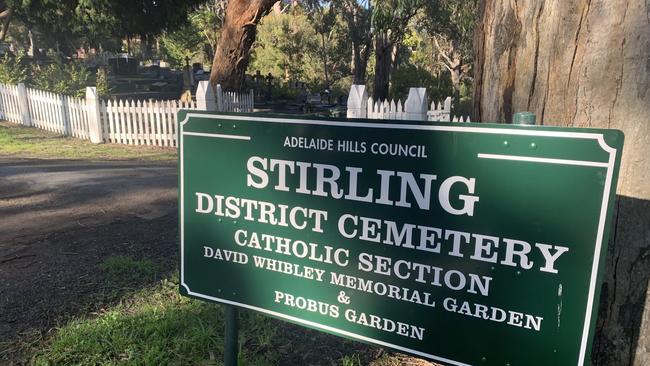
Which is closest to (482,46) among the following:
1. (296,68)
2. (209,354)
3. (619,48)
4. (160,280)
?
(619,48)

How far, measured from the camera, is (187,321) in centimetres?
309

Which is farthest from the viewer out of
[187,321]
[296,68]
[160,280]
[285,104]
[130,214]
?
[296,68]

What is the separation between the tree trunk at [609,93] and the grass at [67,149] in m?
9.51

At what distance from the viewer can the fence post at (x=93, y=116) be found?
11731 mm

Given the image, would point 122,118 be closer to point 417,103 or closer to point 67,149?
point 67,149

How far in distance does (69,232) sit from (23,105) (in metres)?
11.7

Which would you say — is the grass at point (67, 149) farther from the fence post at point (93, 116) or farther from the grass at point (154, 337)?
the grass at point (154, 337)

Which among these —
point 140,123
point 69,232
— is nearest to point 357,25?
point 140,123

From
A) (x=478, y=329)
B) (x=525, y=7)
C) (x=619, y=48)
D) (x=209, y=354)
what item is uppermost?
(x=525, y=7)

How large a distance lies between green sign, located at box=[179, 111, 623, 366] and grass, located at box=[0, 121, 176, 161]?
8.92 metres

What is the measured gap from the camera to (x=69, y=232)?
15.4ft

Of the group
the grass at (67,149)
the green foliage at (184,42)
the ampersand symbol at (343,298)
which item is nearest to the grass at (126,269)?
the ampersand symbol at (343,298)

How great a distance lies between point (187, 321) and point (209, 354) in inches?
14.7

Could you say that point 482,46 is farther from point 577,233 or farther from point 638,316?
point 638,316
